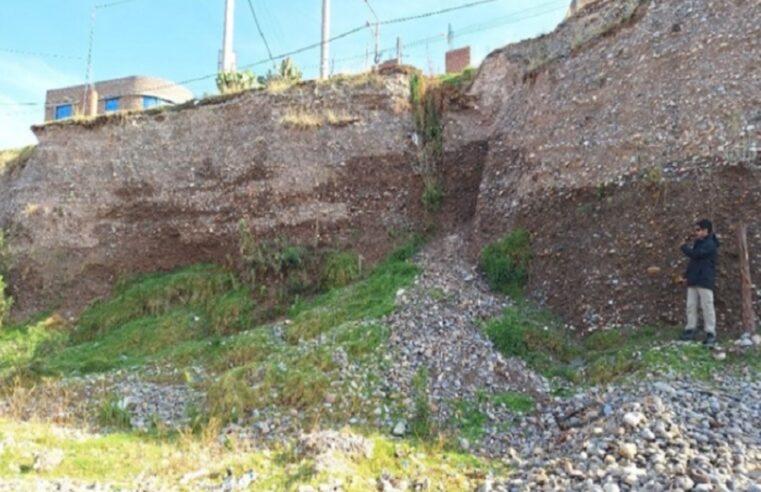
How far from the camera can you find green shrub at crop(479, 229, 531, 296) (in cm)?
1175

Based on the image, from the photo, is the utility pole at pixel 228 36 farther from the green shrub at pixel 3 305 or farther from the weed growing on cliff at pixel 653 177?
the weed growing on cliff at pixel 653 177

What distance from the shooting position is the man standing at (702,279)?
28.2 feet

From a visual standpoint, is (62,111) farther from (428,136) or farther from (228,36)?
(428,136)

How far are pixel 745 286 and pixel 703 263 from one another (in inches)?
25.0

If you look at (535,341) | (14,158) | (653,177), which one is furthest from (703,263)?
(14,158)

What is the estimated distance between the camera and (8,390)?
9930 millimetres

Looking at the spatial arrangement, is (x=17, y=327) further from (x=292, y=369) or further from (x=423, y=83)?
(x=423, y=83)

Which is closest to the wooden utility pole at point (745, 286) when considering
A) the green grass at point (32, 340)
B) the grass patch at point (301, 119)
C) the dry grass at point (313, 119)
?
the dry grass at point (313, 119)

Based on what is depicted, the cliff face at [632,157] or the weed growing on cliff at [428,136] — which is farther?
the weed growing on cliff at [428,136]

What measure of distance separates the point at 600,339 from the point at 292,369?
15.3 feet

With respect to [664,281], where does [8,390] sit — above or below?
below

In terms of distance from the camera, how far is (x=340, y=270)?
13.7 meters

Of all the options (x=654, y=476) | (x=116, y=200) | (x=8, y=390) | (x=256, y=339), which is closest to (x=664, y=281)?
(x=654, y=476)

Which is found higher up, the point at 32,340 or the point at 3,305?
the point at 3,305
